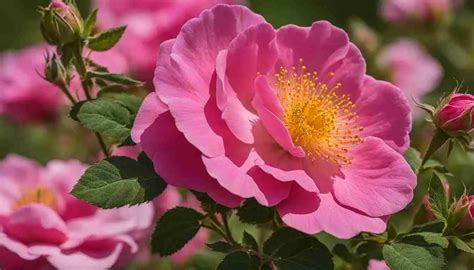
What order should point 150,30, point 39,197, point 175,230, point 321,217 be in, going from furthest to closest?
1. point 150,30
2. point 39,197
3. point 175,230
4. point 321,217

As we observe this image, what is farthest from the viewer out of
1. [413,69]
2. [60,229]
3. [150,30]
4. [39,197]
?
[413,69]

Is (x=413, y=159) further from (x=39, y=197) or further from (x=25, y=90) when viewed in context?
(x=25, y=90)

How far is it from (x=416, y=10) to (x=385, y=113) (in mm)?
1190

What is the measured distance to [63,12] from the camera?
3.85ft

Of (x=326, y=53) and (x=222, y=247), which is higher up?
(x=326, y=53)

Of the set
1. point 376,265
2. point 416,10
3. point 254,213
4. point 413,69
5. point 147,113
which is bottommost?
point 413,69

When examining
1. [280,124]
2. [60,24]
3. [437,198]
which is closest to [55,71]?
[60,24]

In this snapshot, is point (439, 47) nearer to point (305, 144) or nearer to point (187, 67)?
point (305, 144)

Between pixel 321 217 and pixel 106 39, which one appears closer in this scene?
pixel 321 217

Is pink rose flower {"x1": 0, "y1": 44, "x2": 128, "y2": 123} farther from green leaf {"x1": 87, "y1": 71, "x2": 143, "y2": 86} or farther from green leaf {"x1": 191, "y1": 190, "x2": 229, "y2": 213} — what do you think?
green leaf {"x1": 191, "y1": 190, "x2": 229, "y2": 213}

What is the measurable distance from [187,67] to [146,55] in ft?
2.89

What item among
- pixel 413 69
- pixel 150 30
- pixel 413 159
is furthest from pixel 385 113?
pixel 413 69

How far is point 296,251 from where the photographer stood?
3.54 feet

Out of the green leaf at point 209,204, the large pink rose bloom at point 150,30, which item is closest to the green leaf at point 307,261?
the green leaf at point 209,204
